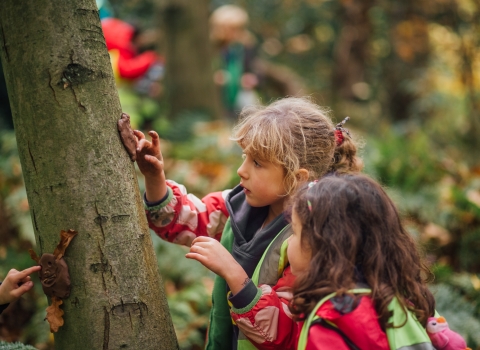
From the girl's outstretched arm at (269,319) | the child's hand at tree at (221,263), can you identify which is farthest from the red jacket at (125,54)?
the girl's outstretched arm at (269,319)

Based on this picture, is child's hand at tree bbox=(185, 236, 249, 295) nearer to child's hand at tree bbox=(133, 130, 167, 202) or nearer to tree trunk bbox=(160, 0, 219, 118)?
child's hand at tree bbox=(133, 130, 167, 202)

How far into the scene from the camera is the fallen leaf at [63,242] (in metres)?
1.87

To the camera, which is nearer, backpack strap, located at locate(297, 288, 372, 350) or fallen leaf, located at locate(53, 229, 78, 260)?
backpack strap, located at locate(297, 288, 372, 350)

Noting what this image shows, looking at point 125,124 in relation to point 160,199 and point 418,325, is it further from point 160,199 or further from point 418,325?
point 418,325

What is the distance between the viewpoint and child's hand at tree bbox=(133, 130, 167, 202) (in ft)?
7.55

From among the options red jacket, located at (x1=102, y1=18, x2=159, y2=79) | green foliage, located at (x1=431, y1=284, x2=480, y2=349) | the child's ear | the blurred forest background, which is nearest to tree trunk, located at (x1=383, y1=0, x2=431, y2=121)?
the blurred forest background

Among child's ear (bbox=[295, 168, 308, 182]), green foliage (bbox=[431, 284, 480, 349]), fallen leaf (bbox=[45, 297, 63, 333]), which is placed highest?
child's ear (bbox=[295, 168, 308, 182])

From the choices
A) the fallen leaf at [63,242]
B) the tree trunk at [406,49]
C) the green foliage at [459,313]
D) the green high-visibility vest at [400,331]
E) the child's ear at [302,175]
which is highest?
the tree trunk at [406,49]

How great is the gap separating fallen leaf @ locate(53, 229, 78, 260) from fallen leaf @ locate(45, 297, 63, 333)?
0.56 feet

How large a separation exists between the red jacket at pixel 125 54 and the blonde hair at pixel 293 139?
667 cm

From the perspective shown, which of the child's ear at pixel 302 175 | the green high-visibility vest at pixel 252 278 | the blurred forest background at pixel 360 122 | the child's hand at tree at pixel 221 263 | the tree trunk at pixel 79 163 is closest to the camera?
the tree trunk at pixel 79 163

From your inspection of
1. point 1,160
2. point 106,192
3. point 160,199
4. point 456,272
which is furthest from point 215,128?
point 106,192

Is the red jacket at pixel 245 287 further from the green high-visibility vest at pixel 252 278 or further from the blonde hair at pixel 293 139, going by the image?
the blonde hair at pixel 293 139

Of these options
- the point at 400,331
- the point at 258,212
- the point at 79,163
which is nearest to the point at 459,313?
the point at 258,212
